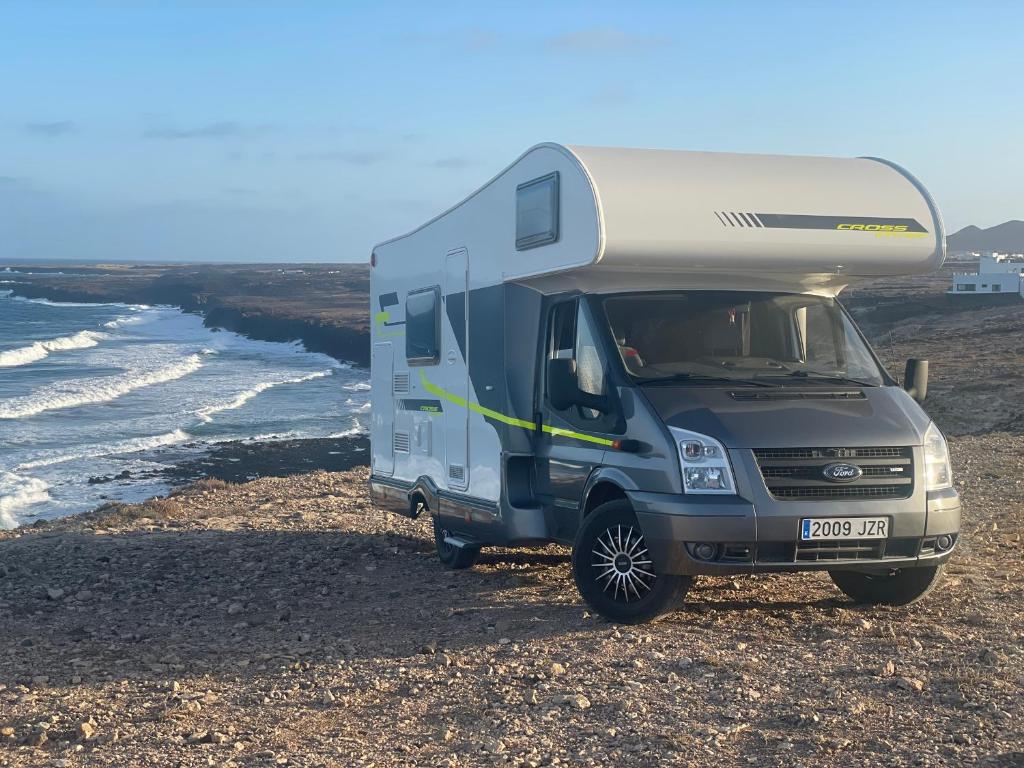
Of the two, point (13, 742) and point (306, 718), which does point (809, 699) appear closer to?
point (306, 718)

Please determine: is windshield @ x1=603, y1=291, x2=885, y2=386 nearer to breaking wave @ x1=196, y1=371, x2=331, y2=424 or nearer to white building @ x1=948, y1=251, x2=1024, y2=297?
breaking wave @ x1=196, y1=371, x2=331, y2=424

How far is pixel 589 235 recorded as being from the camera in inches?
293

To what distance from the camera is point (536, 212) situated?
Result: 8102mm

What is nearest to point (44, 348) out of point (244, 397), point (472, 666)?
point (244, 397)

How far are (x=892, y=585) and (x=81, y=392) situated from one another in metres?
39.0

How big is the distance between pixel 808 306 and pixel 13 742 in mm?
5439

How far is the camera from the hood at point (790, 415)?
6.98 meters

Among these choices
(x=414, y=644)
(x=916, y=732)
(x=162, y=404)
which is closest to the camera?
(x=916, y=732)

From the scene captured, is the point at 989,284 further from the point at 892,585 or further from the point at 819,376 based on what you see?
the point at 819,376

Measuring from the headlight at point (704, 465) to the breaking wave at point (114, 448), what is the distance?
925 inches

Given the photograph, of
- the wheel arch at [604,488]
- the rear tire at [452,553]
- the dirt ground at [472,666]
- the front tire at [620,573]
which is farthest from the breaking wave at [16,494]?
the front tire at [620,573]

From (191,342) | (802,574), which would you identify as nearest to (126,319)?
(191,342)

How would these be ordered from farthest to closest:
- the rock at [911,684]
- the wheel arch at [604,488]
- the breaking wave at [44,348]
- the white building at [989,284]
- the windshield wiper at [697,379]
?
the white building at [989,284]
the breaking wave at [44,348]
the windshield wiper at [697,379]
the wheel arch at [604,488]
the rock at [911,684]

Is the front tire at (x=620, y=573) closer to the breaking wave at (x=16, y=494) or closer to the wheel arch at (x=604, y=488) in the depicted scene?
the wheel arch at (x=604, y=488)
